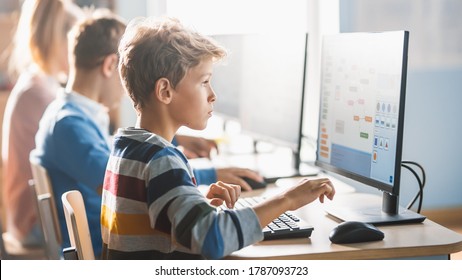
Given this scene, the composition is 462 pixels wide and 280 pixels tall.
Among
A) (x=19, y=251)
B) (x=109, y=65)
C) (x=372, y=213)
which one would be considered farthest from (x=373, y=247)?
(x=19, y=251)

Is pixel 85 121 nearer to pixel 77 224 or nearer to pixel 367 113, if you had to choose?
pixel 77 224

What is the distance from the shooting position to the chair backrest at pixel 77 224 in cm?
154

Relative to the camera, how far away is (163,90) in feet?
4.71

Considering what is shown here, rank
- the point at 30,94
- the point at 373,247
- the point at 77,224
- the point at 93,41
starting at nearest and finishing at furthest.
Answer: the point at 373,247
the point at 77,224
the point at 93,41
the point at 30,94

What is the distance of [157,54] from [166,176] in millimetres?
257

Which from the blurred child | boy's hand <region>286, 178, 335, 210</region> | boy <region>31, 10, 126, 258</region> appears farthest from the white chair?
boy's hand <region>286, 178, 335, 210</region>

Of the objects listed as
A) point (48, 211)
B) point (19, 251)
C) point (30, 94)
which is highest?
point (30, 94)

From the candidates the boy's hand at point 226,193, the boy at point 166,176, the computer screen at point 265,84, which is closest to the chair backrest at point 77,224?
the boy at point 166,176

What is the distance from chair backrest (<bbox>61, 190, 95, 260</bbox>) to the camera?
154cm

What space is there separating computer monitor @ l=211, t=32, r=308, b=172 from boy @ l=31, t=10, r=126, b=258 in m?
0.38

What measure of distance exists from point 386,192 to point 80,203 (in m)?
0.68

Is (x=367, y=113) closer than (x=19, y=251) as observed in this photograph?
Yes

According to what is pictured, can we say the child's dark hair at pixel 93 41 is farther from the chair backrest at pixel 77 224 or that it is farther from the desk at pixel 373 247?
the desk at pixel 373 247
